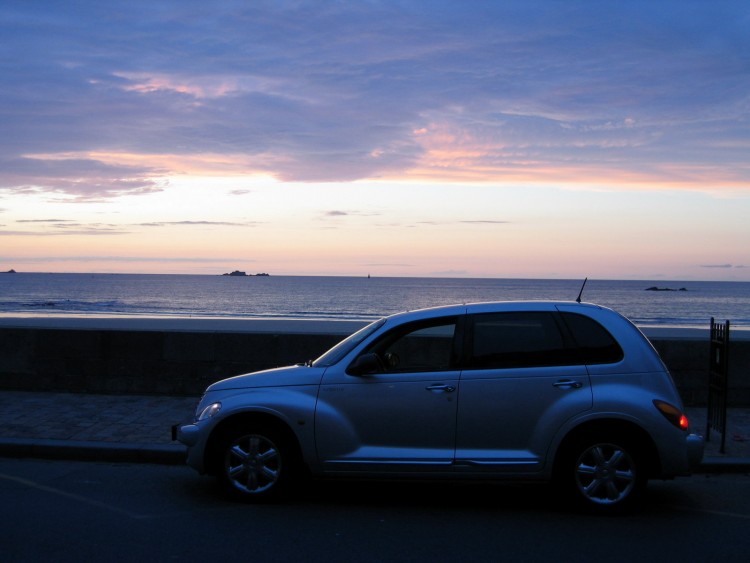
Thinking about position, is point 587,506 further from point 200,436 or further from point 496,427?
point 200,436

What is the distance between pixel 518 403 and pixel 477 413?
32cm

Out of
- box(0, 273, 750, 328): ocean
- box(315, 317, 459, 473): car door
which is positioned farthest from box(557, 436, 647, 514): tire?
box(0, 273, 750, 328): ocean

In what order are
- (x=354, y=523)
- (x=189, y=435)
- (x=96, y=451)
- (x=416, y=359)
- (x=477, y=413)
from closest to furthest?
(x=354, y=523), (x=477, y=413), (x=189, y=435), (x=416, y=359), (x=96, y=451)

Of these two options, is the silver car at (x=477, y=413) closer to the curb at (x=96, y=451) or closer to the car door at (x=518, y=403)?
the car door at (x=518, y=403)

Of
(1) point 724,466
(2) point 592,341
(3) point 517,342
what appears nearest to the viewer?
(2) point 592,341

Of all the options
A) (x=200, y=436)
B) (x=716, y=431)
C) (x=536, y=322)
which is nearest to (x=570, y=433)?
(x=536, y=322)

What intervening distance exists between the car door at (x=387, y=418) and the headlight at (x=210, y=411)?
2.79 feet

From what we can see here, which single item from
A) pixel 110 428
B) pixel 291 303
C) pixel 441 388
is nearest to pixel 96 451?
pixel 110 428

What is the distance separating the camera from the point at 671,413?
6.19m

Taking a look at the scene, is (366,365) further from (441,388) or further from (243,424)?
(243,424)

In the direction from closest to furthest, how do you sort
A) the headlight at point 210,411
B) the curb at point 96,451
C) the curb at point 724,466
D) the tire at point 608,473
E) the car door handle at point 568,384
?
the tire at point 608,473, the car door handle at point 568,384, the headlight at point 210,411, the curb at point 724,466, the curb at point 96,451

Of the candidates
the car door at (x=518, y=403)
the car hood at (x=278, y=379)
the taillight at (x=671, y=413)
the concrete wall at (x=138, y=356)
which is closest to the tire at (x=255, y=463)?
the car hood at (x=278, y=379)

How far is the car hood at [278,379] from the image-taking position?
6.62m

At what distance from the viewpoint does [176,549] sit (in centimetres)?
535
